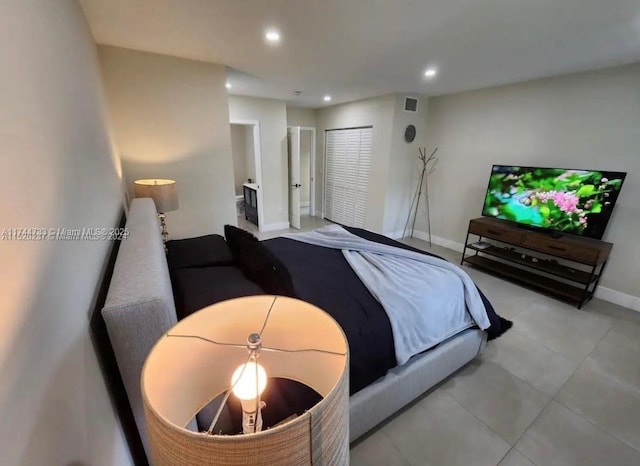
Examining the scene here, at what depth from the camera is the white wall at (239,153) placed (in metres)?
6.68

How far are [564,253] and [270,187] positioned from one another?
413 centimetres

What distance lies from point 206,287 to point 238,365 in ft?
3.64

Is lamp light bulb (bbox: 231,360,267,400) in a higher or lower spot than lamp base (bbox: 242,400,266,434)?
higher

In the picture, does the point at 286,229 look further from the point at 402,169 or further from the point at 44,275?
the point at 44,275

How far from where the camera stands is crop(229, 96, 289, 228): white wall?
4.36 m

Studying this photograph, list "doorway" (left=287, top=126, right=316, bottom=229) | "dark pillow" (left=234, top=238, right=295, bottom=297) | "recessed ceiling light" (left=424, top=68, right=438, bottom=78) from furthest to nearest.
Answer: "doorway" (left=287, top=126, right=316, bottom=229)
"recessed ceiling light" (left=424, top=68, right=438, bottom=78)
"dark pillow" (left=234, top=238, right=295, bottom=297)

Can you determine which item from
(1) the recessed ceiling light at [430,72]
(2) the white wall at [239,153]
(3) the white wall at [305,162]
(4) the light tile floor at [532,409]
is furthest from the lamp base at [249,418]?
(2) the white wall at [239,153]

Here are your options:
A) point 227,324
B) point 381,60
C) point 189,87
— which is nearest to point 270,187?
point 189,87

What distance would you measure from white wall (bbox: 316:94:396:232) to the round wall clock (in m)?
0.32

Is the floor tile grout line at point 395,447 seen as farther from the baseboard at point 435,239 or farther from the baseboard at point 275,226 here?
the baseboard at point 275,226

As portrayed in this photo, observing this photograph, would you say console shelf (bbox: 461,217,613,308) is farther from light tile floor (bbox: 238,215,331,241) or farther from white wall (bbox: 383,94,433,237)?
light tile floor (bbox: 238,215,331,241)

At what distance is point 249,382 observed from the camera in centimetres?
62

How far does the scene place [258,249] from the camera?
1.79 m

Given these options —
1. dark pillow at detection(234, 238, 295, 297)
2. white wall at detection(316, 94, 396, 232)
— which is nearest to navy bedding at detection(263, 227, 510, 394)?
dark pillow at detection(234, 238, 295, 297)
